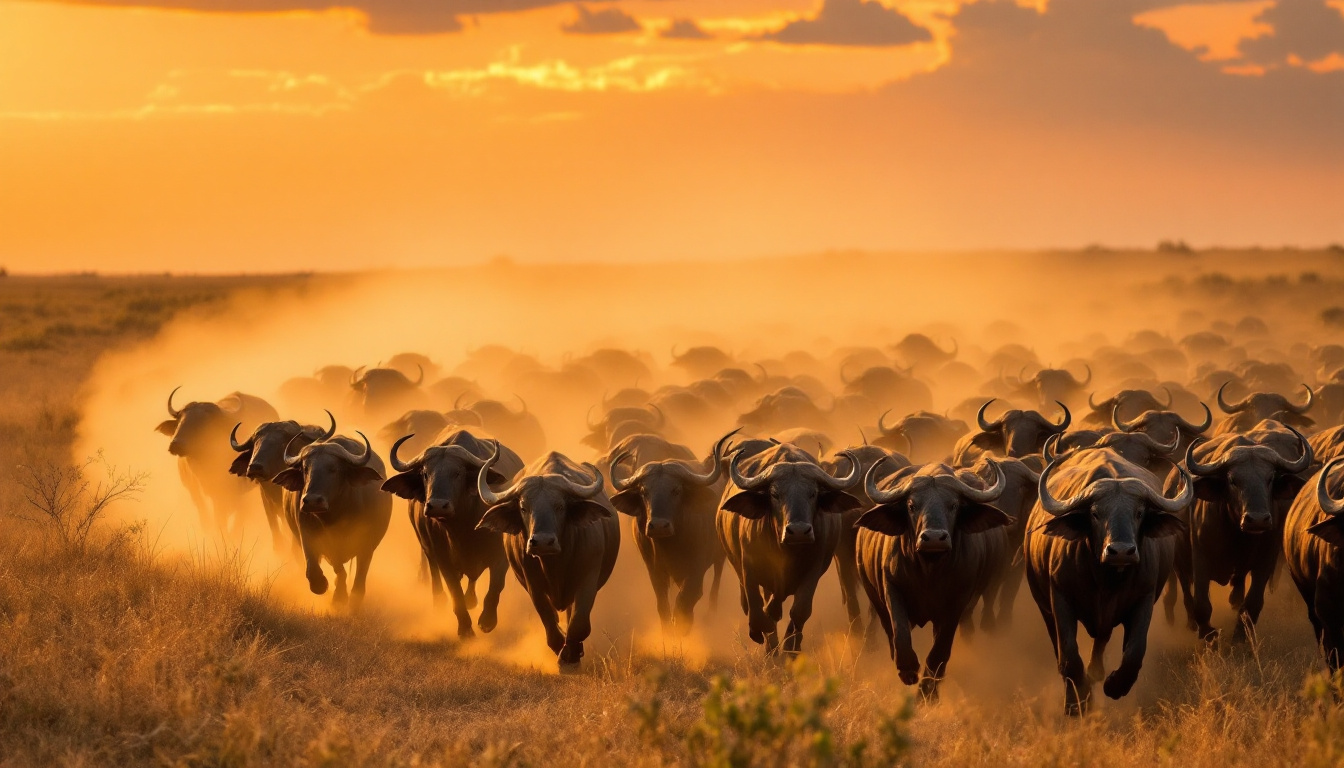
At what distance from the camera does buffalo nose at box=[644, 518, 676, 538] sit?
1201cm

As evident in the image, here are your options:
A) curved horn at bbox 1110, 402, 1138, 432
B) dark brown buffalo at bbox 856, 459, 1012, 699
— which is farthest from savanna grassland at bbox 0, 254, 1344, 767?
curved horn at bbox 1110, 402, 1138, 432

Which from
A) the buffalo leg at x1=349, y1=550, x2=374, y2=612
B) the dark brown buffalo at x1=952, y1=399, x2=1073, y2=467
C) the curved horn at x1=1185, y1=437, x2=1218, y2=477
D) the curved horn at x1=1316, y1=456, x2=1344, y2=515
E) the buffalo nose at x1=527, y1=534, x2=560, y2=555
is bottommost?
the buffalo leg at x1=349, y1=550, x2=374, y2=612

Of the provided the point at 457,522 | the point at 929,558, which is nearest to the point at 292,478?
the point at 457,522

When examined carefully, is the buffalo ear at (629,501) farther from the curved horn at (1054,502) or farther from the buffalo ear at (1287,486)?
the buffalo ear at (1287,486)

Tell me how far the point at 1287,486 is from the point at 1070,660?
3414mm

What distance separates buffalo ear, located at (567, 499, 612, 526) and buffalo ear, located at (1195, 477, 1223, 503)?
18.4 ft

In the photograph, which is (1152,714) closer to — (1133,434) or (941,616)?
(941,616)

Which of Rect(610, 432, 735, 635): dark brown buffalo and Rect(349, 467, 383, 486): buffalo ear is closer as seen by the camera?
Rect(610, 432, 735, 635): dark brown buffalo

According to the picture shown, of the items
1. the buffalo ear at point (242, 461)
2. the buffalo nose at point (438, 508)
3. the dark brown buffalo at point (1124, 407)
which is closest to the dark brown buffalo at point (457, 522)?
the buffalo nose at point (438, 508)

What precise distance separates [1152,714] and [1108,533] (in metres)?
1.75

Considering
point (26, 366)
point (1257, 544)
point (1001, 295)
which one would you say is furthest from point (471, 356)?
point (1001, 295)

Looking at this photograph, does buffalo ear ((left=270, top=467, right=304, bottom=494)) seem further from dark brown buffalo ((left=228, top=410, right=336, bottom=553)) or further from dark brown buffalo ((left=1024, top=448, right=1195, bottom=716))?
dark brown buffalo ((left=1024, top=448, right=1195, bottom=716))

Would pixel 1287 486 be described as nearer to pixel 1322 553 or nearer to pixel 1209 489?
pixel 1209 489

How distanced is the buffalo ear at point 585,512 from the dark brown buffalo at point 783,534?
113 centimetres
